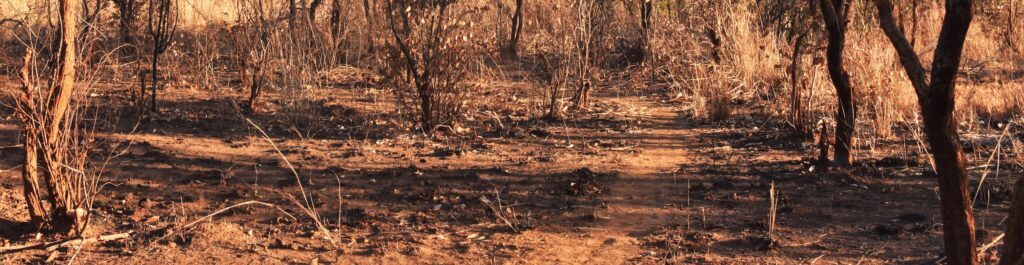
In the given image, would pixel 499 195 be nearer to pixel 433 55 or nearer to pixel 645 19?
pixel 433 55

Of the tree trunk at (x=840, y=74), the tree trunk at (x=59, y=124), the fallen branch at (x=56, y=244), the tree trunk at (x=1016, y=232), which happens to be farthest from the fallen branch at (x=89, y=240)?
the tree trunk at (x=1016, y=232)

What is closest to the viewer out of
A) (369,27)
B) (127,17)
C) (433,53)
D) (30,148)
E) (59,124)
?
(30,148)

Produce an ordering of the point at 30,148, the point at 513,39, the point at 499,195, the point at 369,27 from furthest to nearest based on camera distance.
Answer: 1. the point at 513,39
2. the point at 369,27
3. the point at 499,195
4. the point at 30,148

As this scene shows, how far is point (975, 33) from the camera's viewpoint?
448 inches

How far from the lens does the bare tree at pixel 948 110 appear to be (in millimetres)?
3341

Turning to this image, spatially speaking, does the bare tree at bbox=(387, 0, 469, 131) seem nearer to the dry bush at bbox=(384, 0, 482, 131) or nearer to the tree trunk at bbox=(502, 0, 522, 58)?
the dry bush at bbox=(384, 0, 482, 131)

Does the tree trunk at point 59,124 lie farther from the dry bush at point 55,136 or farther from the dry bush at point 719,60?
the dry bush at point 719,60

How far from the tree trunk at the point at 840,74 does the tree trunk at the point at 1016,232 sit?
7.63 ft

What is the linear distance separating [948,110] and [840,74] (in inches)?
92.1

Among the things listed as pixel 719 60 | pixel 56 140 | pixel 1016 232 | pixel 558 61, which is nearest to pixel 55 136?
pixel 56 140

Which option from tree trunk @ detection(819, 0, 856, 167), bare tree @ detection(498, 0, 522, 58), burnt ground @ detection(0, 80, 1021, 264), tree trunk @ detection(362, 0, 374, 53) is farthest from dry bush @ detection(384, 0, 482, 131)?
bare tree @ detection(498, 0, 522, 58)

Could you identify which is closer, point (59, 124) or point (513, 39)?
→ point (59, 124)

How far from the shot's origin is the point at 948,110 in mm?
3469

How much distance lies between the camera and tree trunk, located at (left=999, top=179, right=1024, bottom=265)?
3.09 metres
